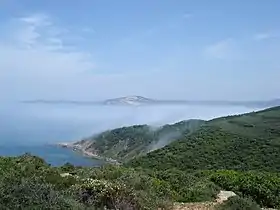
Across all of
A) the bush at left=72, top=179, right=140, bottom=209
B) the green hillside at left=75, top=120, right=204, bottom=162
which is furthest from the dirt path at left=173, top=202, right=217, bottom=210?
the green hillside at left=75, top=120, right=204, bottom=162

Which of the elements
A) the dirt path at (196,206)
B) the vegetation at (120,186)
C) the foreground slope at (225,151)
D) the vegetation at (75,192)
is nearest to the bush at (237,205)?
the vegetation at (120,186)

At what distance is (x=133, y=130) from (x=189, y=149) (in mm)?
80956

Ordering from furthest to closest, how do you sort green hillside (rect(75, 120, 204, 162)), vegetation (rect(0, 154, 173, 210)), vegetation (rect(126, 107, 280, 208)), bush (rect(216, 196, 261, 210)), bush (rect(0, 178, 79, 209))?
green hillside (rect(75, 120, 204, 162))
vegetation (rect(126, 107, 280, 208))
bush (rect(216, 196, 261, 210))
vegetation (rect(0, 154, 173, 210))
bush (rect(0, 178, 79, 209))

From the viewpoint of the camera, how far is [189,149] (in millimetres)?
65562

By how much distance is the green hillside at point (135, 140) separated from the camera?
117 m

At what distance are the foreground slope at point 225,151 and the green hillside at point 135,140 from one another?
1250 inches

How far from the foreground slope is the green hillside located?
104 feet

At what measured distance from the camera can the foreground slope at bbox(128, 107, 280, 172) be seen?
54000 millimetres

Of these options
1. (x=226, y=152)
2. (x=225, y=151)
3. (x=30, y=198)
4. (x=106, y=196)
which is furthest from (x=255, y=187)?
(x=225, y=151)

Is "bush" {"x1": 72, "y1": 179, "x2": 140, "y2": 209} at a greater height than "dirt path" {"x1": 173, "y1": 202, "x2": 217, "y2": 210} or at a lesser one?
greater

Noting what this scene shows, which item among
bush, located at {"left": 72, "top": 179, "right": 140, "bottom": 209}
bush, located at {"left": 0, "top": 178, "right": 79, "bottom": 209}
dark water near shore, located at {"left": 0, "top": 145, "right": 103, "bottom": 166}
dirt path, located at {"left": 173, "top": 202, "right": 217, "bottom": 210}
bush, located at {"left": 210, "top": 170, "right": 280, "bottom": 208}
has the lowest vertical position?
dark water near shore, located at {"left": 0, "top": 145, "right": 103, "bottom": 166}

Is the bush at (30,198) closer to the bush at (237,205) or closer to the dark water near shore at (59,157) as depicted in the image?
the bush at (237,205)

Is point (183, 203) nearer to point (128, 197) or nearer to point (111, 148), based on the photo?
point (128, 197)

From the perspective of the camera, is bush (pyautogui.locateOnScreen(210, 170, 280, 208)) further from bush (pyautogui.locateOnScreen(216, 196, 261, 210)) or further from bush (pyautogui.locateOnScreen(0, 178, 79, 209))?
bush (pyautogui.locateOnScreen(0, 178, 79, 209))
